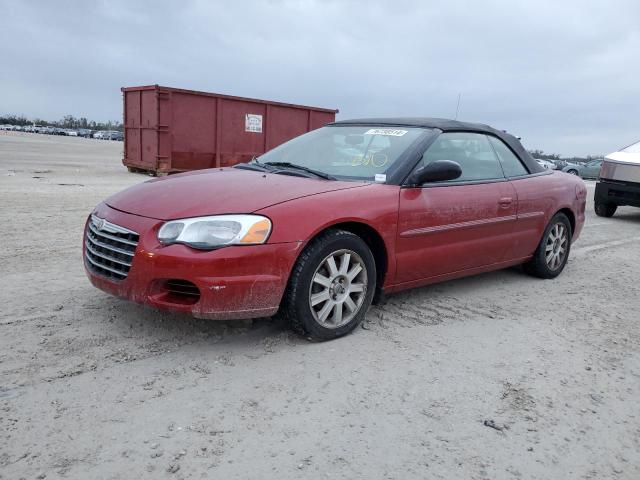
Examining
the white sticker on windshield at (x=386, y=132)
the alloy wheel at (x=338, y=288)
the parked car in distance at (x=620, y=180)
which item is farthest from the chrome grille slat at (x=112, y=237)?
the parked car in distance at (x=620, y=180)

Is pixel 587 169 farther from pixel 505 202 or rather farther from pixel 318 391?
pixel 318 391

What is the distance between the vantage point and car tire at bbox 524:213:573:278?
546cm

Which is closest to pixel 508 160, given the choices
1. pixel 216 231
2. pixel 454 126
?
pixel 454 126

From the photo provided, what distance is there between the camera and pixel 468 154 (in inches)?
185

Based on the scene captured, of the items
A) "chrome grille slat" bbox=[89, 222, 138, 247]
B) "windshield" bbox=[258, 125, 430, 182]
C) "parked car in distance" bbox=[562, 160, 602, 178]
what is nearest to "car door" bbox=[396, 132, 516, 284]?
"windshield" bbox=[258, 125, 430, 182]

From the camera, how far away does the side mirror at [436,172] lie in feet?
13.0

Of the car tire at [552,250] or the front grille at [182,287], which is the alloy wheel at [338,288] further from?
the car tire at [552,250]

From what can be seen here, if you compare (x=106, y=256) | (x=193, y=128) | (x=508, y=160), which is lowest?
(x=106, y=256)

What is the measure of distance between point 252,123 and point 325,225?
46.1 feet

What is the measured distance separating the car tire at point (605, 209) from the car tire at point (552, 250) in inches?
261

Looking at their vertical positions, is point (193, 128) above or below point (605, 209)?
above

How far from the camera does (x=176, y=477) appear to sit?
2.20 meters

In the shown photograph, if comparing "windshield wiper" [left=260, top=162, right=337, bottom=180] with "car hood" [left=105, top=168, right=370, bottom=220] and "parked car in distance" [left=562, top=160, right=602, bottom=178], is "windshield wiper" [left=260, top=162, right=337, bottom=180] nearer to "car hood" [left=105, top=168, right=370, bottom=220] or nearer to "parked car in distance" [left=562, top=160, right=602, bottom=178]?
"car hood" [left=105, top=168, right=370, bottom=220]

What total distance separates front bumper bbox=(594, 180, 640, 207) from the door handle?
7.26 m
